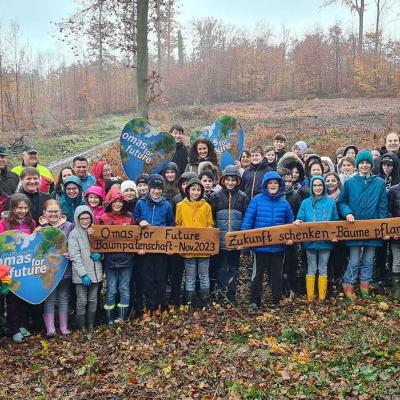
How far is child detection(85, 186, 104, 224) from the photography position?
23.7 feet

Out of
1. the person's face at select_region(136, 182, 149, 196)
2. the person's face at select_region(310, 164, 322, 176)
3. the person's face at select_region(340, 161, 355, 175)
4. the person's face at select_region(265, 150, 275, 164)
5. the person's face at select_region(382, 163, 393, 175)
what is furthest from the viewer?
the person's face at select_region(265, 150, 275, 164)

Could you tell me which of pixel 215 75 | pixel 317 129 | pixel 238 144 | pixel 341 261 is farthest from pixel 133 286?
pixel 215 75

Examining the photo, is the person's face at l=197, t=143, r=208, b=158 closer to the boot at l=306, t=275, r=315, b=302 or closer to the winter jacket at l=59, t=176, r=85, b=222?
the winter jacket at l=59, t=176, r=85, b=222

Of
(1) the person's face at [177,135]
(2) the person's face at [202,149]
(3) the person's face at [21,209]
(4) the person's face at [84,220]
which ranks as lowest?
(4) the person's face at [84,220]

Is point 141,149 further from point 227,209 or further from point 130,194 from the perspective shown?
point 227,209

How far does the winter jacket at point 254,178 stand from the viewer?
28.0 ft

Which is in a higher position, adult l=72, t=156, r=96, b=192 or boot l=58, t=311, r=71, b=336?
adult l=72, t=156, r=96, b=192

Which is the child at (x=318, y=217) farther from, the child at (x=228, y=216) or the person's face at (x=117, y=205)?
the person's face at (x=117, y=205)

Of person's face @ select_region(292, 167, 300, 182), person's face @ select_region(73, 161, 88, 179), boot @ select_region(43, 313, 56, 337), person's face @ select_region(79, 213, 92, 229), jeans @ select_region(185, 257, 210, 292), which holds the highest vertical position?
person's face @ select_region(73, 161, 88, 179)

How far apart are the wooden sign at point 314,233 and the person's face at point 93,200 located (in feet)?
6.97

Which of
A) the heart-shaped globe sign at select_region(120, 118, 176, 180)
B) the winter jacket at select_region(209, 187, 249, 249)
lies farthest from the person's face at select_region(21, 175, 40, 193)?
the winter jacket at select_region(209, 187, 249, 249)

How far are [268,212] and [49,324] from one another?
3.75 metres

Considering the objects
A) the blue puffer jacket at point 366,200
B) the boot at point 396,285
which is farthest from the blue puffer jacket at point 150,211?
the boot at point 396,285

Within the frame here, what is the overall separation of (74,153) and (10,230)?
19423mm
